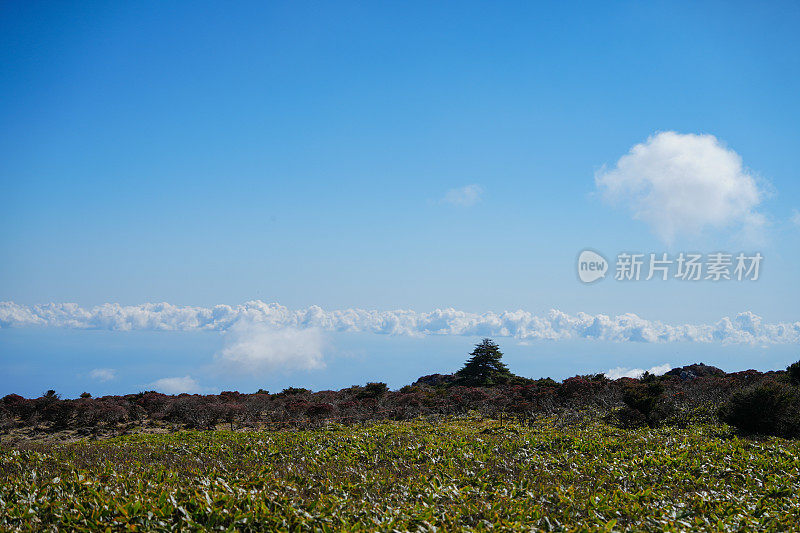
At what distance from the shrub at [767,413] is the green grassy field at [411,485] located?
1761 millimetres

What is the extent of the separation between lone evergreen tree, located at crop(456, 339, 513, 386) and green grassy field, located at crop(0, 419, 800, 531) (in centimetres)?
2043

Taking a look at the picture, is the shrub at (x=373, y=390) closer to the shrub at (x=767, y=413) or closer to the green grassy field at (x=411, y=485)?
the green grassy field at (x=411, y=485)

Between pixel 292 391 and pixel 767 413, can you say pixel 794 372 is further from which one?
pixel 292 391

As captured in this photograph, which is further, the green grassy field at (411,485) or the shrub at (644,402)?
the shrub at (644,402)

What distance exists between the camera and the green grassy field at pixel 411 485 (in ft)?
18.8

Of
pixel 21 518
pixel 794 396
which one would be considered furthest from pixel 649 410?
pixel 21 518

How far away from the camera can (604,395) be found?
64.1ft

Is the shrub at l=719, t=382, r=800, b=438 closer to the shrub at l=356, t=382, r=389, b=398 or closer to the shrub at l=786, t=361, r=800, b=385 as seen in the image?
the shrub at l=786, t=361, r=800, b=385

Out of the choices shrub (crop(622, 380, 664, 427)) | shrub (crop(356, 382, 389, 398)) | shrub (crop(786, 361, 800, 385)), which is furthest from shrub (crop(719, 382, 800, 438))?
shrub (crop(356, 382, 389, 398))

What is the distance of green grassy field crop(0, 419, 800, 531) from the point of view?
573cm

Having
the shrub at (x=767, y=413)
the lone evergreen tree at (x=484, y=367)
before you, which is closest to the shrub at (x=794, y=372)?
the shrub at (x=767, y=413)

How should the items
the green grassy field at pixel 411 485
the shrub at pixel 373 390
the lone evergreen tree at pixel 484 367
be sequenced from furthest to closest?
the lone evergreen tree at pixel 484 367 → the shrub at pixel 373 390 → the green grassy field at pixel 411 485

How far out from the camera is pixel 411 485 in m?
7.27

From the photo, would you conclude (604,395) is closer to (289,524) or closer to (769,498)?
(769,498)
